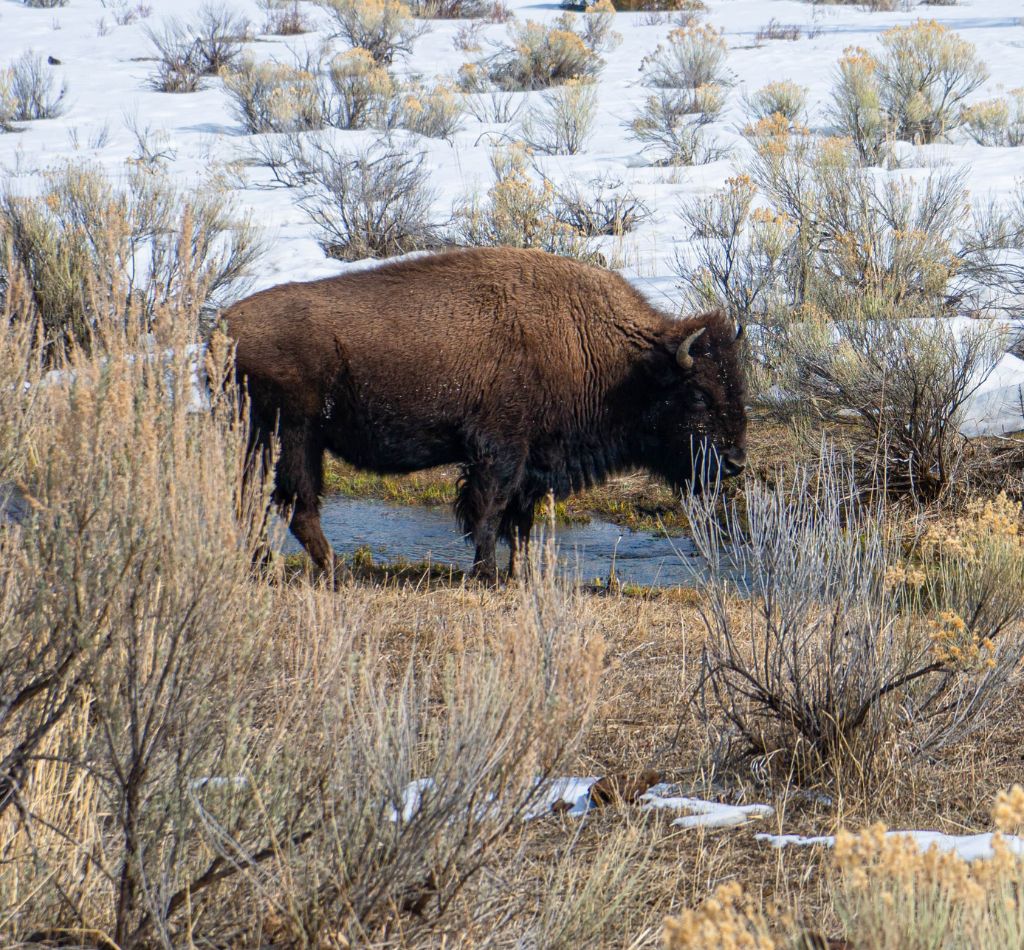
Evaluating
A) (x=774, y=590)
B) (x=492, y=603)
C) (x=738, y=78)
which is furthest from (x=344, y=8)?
(x=774, y=590)

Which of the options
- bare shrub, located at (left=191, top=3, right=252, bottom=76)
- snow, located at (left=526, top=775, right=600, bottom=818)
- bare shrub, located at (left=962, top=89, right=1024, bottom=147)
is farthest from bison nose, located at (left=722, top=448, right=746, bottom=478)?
bare shrub, located at (left=191, top=3, right=252, bottom=76)

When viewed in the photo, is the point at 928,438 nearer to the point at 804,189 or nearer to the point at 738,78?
the point at 804,189

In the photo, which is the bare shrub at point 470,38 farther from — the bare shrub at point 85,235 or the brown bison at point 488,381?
the brown bison at point 488,381

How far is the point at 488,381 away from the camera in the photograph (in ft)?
23.5

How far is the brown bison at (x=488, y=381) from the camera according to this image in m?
6.88

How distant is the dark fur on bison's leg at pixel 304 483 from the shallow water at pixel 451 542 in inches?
46.1

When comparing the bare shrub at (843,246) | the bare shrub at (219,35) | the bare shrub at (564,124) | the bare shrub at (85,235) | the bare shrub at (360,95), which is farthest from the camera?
the bare shrub at (219,35)

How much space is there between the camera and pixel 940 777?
3895 millimetres

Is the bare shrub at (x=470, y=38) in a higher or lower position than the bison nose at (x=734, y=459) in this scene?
higher

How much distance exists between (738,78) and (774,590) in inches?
732

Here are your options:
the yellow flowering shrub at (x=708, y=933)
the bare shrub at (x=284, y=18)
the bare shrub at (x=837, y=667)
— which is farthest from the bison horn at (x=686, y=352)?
the bare shrub at (x=284, y=18)

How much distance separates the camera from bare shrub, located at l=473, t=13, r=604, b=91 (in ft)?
70.3

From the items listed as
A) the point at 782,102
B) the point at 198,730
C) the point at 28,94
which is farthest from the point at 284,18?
the point at 198,730

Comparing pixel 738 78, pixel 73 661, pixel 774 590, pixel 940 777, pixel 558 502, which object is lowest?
pixel 558 502
